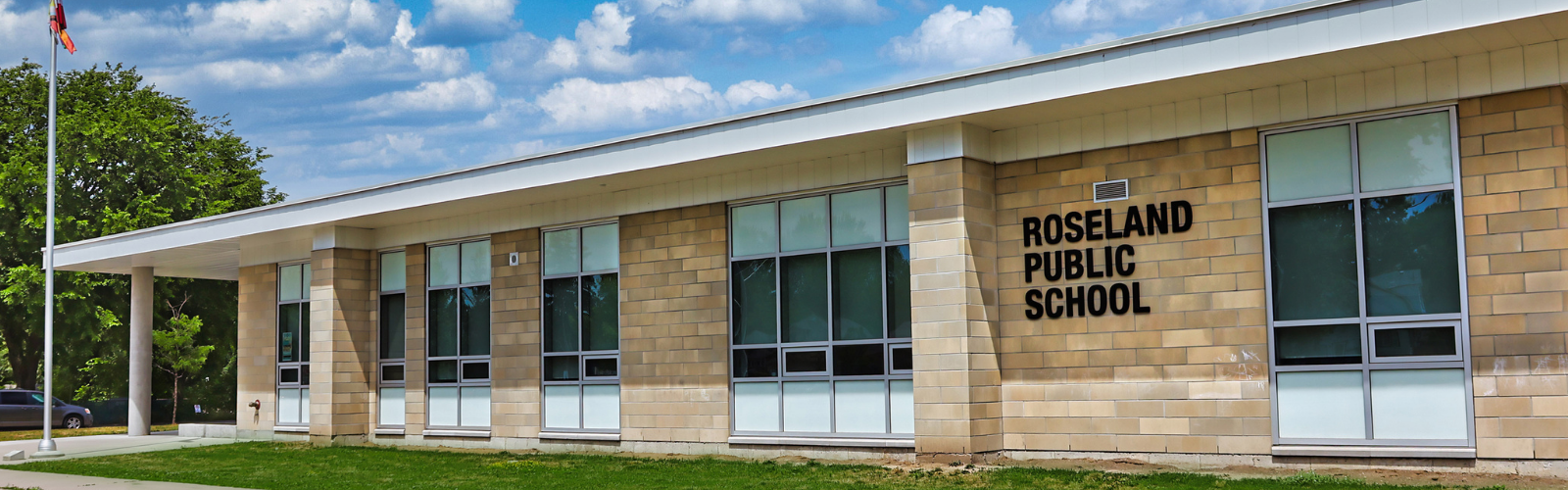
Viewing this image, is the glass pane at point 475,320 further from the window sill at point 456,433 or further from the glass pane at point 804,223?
the glass pane at point 804,223

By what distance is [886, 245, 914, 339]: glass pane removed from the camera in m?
15.2

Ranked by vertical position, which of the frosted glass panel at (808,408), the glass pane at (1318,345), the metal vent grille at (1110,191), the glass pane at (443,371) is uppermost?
the metal vent grille at (1110,191)

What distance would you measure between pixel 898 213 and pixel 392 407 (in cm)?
1120

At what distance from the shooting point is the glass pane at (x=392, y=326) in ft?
73.5

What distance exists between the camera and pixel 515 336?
20.0 meters

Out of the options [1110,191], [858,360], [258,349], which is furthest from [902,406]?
[258,349]

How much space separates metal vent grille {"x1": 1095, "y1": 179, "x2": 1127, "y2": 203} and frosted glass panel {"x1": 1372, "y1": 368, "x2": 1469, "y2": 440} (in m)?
3.08

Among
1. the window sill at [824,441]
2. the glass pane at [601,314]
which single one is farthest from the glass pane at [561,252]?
the window sill at [824,441]

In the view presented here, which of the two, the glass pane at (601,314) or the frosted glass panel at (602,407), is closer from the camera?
the frosted glass panel at (602,407)

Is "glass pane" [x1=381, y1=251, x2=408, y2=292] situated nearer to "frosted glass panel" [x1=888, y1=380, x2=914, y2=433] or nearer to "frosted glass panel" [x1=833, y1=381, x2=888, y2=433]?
"frosted glass panel" [x1=833, y1=381, x2=888, y2=433]

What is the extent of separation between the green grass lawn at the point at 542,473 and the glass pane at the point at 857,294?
1.79 m

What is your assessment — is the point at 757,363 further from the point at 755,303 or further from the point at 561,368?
the point at 561,368

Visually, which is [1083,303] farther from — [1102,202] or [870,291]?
[870,291]

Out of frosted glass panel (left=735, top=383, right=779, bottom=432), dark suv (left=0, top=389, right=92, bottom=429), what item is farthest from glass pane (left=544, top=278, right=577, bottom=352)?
dark suv (left=0, top=389, right=92, bottom=429)
